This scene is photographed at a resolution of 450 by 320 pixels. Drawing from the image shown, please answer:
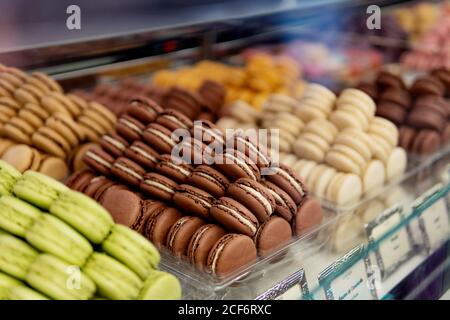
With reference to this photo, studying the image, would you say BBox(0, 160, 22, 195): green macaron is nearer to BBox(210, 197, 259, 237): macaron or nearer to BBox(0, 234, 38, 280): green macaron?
BBox(0, 234, 38, 280): green macaron

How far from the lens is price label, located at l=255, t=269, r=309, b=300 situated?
1306mm

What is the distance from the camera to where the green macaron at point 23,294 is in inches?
42.9

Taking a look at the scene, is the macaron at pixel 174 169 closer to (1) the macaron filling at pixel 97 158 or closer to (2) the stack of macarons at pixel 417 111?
(1) the macaron filling at pixel 97 158

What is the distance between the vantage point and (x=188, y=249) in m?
1.51

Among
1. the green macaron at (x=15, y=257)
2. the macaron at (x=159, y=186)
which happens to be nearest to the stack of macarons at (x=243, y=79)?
the macaron at (x=159, y=186)

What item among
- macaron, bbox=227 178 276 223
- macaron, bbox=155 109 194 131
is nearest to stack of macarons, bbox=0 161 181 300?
macaron, bbox=227 178 276 223

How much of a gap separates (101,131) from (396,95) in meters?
1.26

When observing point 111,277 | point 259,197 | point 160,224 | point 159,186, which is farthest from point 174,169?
point 111,277

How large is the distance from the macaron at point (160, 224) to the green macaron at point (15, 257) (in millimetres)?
440

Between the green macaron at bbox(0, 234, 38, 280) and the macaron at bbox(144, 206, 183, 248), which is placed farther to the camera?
the macaron at bbox(144, 206, 183, 248)

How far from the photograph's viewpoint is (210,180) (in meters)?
1.58

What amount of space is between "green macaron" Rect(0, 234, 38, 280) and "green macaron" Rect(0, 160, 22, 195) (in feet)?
0.54
